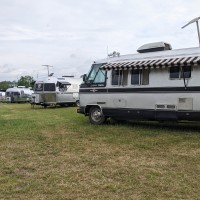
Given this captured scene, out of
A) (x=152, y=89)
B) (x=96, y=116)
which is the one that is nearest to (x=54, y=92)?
(x=96, y=116)

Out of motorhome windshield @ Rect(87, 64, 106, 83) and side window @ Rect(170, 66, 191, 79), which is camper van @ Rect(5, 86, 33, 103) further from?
side window @ Rect(170, 66, 191, 79)

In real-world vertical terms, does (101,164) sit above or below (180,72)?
below

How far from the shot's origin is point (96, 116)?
46.2 ft

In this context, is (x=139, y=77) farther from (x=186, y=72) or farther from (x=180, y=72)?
(x=186, y=72)

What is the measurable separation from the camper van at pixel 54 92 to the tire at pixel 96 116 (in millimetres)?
15799

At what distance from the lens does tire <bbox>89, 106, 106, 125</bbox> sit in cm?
1395

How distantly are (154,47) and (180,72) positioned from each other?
63.5 inches

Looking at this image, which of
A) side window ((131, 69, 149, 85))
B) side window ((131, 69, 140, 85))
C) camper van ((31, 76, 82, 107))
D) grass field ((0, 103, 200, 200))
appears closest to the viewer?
grass field ((0, 103, 200, 200))

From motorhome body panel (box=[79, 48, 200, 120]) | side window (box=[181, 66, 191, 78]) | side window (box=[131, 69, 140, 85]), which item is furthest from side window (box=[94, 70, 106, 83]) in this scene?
side window (box=[181, 66, 191, 78])

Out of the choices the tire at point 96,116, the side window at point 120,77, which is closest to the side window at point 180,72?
the side window at point 120,77

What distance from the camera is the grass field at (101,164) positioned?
5574 millimetres

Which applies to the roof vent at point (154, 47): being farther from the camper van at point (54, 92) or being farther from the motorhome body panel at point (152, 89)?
the camper van at point (54, 92)

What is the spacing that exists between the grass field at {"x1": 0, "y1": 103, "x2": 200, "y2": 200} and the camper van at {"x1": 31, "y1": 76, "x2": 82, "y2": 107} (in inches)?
700

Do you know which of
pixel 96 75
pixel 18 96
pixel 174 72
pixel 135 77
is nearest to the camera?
pixel 174 72
